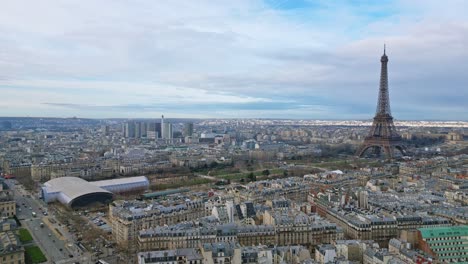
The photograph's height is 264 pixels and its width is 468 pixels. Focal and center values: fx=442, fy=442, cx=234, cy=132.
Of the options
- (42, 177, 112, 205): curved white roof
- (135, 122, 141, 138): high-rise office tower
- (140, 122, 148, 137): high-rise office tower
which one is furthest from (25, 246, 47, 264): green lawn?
(140, 122, 148, 137): high-rise office tower

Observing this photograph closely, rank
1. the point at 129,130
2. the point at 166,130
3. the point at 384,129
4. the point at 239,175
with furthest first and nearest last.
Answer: the point at 129,130 → the point at 166,130 → the point at 384,129 → the point at 239,175

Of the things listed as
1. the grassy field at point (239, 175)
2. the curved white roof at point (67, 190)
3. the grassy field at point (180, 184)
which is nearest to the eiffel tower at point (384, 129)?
the grassy field at point (239, 175)

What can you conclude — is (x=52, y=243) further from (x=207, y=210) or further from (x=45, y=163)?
(x=45, y=163)

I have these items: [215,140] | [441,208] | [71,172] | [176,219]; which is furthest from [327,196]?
[215,140]

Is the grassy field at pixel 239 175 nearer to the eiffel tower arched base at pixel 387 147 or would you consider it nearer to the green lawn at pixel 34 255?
the eiffel tower arched base at pixel 387 147

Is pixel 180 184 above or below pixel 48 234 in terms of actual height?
above

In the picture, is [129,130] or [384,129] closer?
[384,129]

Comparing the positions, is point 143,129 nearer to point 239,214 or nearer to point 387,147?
point 387,147

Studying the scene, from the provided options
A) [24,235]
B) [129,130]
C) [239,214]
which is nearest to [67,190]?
[24,235]
